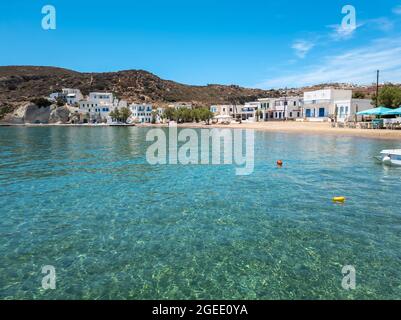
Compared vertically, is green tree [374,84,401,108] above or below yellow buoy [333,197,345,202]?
above

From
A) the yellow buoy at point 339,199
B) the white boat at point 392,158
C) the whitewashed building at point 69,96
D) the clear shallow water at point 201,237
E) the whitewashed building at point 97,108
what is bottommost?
the clear shallow water at point 201,237

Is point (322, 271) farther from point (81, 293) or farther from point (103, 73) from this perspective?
point (103, 73)

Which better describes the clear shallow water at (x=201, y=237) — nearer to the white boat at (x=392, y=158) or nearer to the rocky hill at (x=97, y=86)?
the white boat at (x=392, y=158)

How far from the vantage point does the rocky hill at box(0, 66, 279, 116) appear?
516ft

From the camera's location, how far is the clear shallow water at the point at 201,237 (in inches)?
262

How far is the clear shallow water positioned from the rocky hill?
471ft

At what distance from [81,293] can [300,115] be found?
3652 inches

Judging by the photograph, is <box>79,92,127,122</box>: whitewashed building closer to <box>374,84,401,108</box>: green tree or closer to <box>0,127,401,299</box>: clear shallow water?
<box>374,84,401,108</box>: green tree

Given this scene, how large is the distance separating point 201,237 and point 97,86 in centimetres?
17800

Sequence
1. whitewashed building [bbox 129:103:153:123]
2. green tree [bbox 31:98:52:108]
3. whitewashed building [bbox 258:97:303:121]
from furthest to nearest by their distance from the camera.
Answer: whitewashed building [bbox 129:103:153:123] → green tree [bbox 31:98:52:108] → whitewashed building [bbox 258:97:303:121]

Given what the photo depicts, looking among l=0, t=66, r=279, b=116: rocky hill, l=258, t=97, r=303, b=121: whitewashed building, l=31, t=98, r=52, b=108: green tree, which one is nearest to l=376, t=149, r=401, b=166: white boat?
l=258, t=97, r=303, b=121: whitewashed building

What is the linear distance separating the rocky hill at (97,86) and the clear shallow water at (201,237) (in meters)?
144

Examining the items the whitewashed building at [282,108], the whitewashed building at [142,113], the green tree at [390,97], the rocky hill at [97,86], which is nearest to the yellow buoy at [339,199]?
the green tree at [390,97]

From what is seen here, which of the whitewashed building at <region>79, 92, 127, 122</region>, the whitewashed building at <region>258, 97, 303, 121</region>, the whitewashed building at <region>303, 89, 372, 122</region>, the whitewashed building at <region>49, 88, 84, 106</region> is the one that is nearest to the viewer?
the whitewashed building at <region>303, 89, 372, 122</region>
